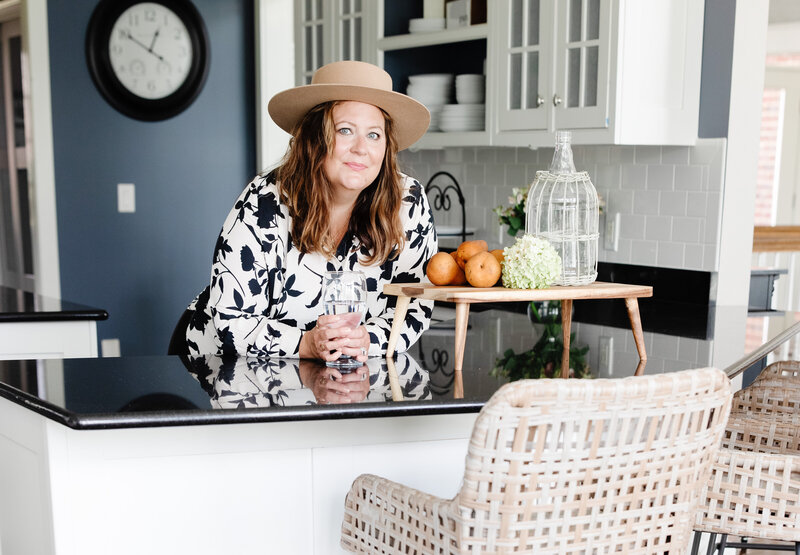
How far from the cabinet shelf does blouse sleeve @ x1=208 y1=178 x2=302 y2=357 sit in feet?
6.11

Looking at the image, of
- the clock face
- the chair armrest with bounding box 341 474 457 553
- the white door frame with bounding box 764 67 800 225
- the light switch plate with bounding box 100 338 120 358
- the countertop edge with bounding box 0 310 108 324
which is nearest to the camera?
the chair armrest with bounding box 341 474 457 553

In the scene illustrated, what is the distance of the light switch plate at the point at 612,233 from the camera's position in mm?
3637

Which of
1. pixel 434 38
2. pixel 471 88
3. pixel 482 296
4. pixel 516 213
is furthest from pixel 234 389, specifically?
pixel 434 38

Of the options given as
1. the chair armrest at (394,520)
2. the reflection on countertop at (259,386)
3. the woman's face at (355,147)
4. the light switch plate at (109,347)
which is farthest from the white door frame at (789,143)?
the chair armrest at (394,520)

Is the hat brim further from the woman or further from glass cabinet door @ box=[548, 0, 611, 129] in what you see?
glass cabinet door @ box=[548, 0, 611, 129]

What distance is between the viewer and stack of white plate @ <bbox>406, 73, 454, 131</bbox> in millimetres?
3986

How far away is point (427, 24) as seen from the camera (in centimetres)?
396

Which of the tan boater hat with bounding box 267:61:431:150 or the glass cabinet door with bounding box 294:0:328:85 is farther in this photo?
the glass cabinet door with bounding box 294:0:328:85

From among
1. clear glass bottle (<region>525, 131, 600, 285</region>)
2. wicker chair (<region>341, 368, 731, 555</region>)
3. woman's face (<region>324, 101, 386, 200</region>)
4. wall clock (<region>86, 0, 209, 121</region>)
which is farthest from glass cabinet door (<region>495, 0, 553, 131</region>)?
wicker chair (<region>341, 368, 731, 555</region>)

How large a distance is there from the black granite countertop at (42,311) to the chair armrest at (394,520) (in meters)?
1.76

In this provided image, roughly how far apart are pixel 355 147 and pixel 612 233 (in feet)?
6.16

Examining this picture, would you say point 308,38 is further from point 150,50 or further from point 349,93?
point 349,93

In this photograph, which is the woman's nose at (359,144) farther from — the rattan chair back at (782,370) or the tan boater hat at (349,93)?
the rattan chair back at (782,370)

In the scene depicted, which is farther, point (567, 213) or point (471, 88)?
point (471, 88)
